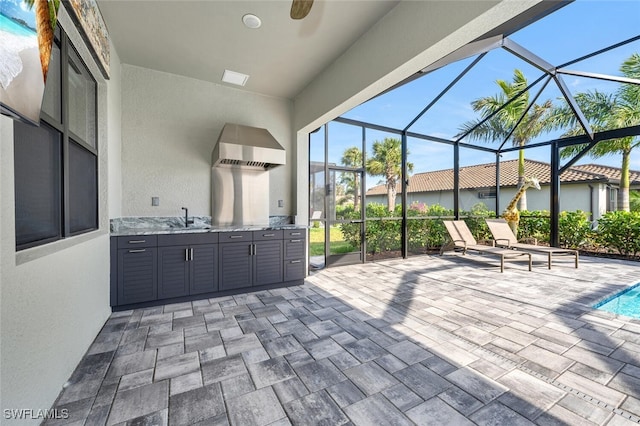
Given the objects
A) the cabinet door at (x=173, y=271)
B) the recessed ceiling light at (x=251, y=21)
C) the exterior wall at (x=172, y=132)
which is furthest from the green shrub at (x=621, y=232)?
the cabinet door at (x=173, y=271)

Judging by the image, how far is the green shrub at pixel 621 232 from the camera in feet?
19.0

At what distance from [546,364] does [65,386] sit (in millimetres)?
3374

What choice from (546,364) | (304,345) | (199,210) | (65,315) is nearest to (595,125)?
(546,364)

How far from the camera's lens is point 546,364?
1962mm

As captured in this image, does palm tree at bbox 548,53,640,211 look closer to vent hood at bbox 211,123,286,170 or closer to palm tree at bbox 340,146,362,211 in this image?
palm tree at bbox 340,146,362,211

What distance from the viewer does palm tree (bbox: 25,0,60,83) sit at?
47.5 inches

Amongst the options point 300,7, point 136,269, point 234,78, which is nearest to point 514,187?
point 234,78

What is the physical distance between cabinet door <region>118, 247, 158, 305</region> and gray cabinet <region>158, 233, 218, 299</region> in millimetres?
72

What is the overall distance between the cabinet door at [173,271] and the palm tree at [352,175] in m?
3.15

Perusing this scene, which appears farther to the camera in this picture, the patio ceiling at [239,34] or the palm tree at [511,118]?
the palm tree at [511,118]

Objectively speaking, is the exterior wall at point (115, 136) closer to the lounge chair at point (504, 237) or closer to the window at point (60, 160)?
the window at point (60, 160)

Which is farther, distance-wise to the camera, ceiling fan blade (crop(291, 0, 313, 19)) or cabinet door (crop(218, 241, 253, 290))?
cabinet door (crop(218, 241, 253, 290))

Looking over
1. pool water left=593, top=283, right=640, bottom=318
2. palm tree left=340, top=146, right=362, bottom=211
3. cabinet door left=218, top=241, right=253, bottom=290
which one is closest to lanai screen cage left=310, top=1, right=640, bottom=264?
palm tree left=340, top=146, right=362, bottom=211

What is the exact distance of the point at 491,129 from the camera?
6.90 m
